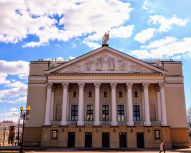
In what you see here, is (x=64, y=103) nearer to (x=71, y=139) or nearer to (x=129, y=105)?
(x=71, y=139)

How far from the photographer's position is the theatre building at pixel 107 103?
143 ft

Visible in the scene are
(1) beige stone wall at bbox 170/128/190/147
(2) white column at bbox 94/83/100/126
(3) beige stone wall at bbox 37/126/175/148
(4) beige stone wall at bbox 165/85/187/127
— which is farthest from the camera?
(4) beige stone wall at bbox 165/85/187/127

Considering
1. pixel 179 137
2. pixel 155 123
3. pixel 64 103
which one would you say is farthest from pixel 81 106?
pixel 179 137

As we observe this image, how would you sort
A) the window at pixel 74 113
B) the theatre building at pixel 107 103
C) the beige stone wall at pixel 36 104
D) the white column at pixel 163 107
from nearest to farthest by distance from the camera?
1. the theatre building at pixel 107 103
2. the white column at pixel 163 107
3. the window at pixel 74 113
4. the beige stone wall at pixel 36 104

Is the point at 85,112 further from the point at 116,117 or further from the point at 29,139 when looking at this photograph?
the point at 29,139

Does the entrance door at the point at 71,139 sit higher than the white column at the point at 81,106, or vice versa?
the white column at the point at 81,106

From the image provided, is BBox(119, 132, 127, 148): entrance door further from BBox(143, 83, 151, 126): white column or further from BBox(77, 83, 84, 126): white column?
BBox(77, 83, 84, 126): white column

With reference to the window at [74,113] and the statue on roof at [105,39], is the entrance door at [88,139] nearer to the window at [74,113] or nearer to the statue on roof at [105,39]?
the window at [74,113]

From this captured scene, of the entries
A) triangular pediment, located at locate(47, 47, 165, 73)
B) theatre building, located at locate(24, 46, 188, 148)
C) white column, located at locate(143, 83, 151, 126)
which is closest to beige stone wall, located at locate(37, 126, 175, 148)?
theatre building, located at locate(24, 46, 188, 148)

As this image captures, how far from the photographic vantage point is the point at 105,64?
47.3 metres

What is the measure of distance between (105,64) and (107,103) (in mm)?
7545

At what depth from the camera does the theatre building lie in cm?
4372

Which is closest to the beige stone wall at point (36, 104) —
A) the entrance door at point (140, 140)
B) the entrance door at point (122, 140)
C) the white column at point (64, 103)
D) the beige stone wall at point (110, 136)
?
the beige stone wall at point (110, 136)

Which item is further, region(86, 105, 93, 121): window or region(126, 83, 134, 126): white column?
region(86, 105, 93, 121): window
